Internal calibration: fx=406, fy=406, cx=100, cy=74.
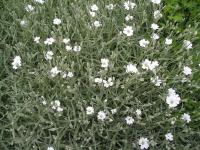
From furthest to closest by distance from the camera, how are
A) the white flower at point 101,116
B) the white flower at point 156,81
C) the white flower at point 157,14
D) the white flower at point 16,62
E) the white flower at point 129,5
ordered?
the white flower at point 129,5, the white flower at point 157,14, the white flower at point 16,62, the white flower at point 156,81, the white flower at point 101,116

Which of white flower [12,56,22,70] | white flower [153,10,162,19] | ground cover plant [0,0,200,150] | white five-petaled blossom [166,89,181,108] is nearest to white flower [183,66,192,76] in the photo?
ground cover plant [0,0,200,150]

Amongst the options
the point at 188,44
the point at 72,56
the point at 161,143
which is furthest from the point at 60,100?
the point at 188,44

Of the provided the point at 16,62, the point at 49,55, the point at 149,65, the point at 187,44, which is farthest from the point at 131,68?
the point at 16,62

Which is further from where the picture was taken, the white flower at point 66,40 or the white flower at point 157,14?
the white flower at point 157,14

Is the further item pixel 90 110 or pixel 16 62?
pixel 16 62

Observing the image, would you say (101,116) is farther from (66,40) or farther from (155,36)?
(155,36)

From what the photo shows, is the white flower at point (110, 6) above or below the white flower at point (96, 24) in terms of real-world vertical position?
above

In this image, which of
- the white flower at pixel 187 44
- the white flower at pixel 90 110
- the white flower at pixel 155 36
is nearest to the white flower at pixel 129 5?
the white flower at pixel 155 36

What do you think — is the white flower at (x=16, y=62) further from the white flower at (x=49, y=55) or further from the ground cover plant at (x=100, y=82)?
the white flower at (x=49, y=55)

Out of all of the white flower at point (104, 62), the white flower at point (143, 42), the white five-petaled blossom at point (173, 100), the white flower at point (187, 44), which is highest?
the white flower at point (187, 44)
